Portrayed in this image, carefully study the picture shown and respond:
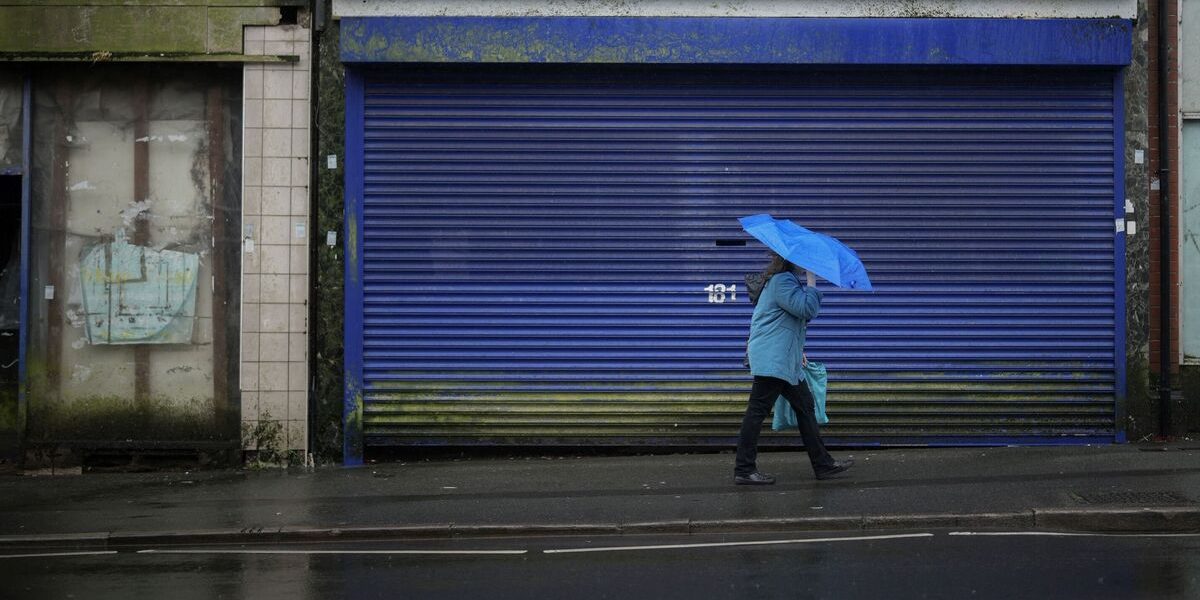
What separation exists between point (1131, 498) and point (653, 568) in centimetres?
342

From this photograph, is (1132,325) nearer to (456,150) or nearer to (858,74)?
(858,74)

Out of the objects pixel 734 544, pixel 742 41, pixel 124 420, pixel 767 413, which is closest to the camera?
pixel 734 544

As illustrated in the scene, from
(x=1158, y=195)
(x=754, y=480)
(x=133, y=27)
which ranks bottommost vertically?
(x=754, y=480)

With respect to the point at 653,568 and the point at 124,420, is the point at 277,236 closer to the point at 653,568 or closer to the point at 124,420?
the point at 124,420

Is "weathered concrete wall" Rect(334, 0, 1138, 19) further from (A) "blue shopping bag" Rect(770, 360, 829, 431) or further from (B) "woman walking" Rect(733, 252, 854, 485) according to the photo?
(A) "blue shopping bag" Rect(770, 360, 829, 431)

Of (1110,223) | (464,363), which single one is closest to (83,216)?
(464,363)

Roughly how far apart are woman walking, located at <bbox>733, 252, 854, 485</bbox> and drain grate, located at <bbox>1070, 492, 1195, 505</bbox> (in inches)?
77.4

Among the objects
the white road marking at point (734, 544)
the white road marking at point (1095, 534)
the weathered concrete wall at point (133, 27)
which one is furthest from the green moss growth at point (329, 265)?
the white road marking at point (1095, 534)

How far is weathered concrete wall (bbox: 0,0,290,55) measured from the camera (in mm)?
12328

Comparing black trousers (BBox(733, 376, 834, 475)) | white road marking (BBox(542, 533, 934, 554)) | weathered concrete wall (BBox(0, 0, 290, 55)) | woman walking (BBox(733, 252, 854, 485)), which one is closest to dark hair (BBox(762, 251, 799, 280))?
woman walking (BBox(733, 252, 854, 485))

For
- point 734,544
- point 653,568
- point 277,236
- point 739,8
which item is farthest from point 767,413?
point 277,236

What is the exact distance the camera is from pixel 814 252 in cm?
950

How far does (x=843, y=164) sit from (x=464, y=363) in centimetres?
371

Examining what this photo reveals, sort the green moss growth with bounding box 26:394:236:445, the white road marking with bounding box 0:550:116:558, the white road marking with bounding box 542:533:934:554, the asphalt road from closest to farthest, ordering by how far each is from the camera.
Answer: the asphalt road, the white road marking with bounding box 542:533:934:554, the white road marking with bounding box 0:550:116:558, the green moss growth with bounding box 26:394:236:445
